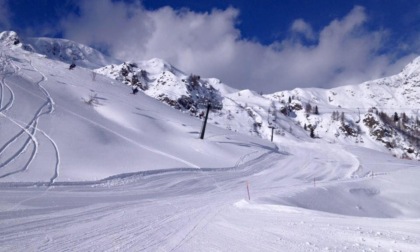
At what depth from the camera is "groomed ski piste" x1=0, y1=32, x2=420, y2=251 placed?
8625 millimetres

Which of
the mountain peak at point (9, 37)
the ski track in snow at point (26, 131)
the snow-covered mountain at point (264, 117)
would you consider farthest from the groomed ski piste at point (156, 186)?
the mountain peak at point (9, 37)

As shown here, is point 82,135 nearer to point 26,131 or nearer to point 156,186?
point 26,131

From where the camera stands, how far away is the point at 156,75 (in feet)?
596

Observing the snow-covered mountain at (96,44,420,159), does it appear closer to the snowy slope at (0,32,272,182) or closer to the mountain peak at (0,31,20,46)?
the mountain peak at (0,31,20,46)

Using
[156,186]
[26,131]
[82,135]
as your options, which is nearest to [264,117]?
[82,135]

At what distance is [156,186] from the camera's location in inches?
752

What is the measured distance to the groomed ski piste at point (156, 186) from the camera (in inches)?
340

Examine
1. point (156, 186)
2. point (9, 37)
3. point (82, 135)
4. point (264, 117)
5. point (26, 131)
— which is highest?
point (9, 37)

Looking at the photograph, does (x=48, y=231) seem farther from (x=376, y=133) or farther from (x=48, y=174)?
(x=376, y=133)

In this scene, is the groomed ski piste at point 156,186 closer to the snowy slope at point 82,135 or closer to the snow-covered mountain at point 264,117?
the snowy slope at point 82,135

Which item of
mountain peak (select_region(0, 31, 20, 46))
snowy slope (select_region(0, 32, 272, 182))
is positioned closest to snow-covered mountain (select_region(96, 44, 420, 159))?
mountain peak (select_region(0, 31, 20, 46))

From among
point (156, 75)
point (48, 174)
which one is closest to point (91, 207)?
point (48, 174)

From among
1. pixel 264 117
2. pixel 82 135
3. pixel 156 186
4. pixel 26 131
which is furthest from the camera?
pixel 264 117

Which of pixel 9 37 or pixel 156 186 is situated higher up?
pixel 9 37
